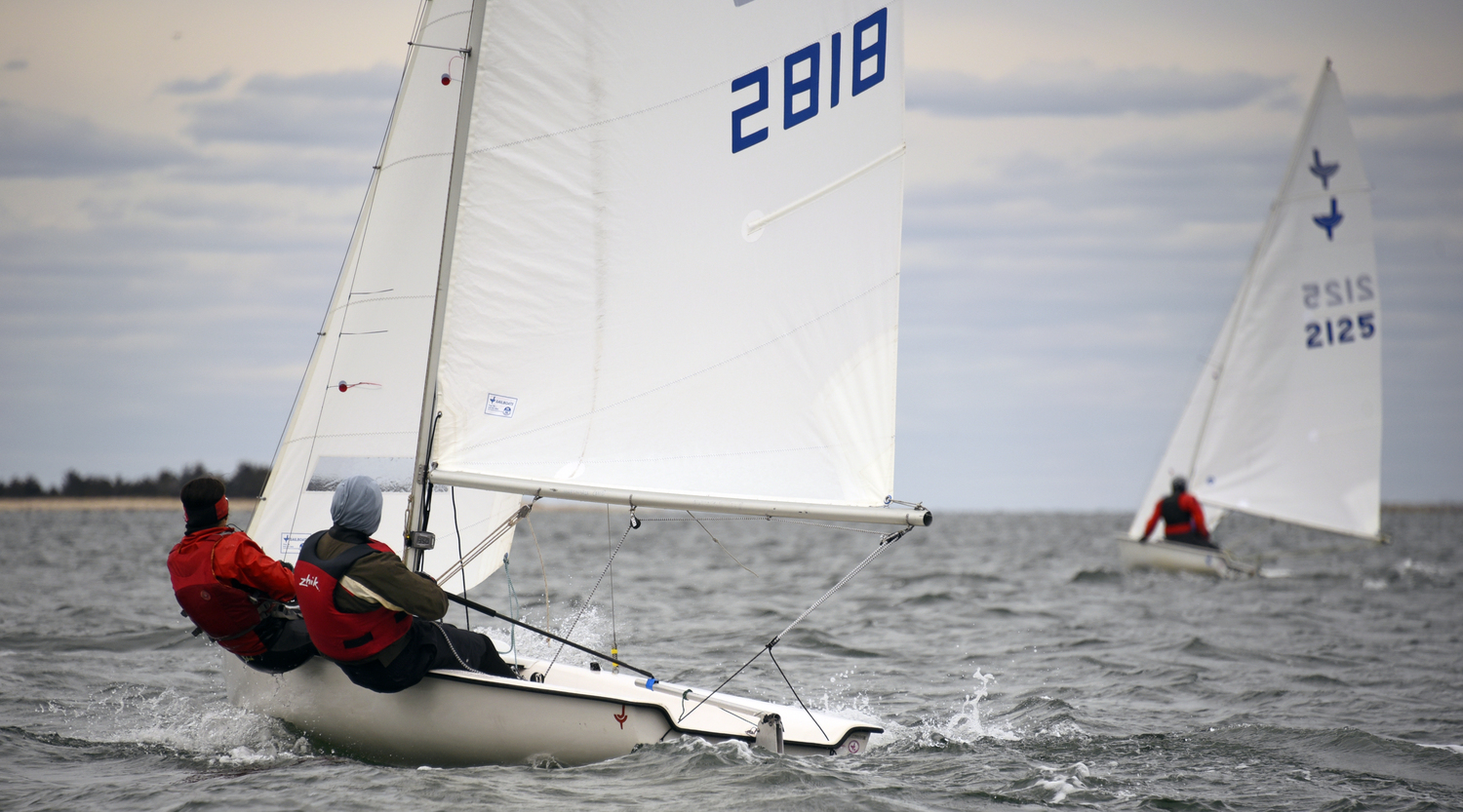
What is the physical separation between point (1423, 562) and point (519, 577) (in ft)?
58.8

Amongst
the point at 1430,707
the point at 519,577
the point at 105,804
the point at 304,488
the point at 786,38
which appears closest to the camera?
the point at 105,804

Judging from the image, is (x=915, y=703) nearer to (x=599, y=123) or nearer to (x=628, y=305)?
(x=628, y=305)

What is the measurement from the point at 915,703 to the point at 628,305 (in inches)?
118

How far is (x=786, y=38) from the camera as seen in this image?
496 cm

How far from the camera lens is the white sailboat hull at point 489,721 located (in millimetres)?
4574

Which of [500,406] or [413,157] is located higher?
[413,157]

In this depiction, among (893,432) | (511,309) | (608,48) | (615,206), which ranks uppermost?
(608,48)

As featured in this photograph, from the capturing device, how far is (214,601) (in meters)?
4.67

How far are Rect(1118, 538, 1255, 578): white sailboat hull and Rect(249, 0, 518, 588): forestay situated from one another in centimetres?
1228

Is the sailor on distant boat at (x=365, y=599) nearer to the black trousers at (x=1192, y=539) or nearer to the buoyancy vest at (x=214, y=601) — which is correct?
the buoyancy vest at (x=214, y=601)

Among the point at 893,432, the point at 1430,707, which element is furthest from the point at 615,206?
the point at 1430,707

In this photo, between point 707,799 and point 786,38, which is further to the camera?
point 786,38

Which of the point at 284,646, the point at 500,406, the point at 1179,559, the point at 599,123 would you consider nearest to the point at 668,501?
the point at 500,406

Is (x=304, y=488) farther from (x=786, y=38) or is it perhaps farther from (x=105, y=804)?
(x=786, y=38)
